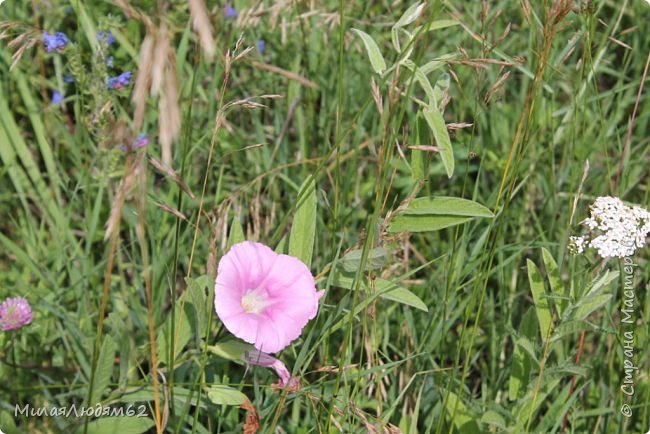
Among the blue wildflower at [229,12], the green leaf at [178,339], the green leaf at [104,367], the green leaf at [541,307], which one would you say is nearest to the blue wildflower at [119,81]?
the blue wildflower at [229,12]

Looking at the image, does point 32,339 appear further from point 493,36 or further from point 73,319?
point 493,36

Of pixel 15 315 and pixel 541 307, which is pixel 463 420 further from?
pixel 15 315

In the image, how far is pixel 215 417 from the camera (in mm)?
1635

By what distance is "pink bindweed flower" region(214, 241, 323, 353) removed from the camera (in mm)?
1405

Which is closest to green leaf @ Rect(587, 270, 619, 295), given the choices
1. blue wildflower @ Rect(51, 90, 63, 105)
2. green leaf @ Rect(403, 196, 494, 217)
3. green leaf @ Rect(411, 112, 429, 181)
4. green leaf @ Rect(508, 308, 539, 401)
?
green leaf @ Rect(508, 308, 539, 401)

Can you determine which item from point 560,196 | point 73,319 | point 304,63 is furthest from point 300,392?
point 304,63

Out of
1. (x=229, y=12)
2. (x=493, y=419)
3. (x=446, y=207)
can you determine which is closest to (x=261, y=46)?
(x=229, y=12)

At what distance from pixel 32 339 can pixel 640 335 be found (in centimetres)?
137

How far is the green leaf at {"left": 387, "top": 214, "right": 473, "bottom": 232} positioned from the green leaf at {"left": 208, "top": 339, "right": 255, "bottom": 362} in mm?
341

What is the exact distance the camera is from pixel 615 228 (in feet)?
4.58

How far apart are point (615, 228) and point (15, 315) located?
1184mm

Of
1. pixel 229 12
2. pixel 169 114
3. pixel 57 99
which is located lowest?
pixel 57 99

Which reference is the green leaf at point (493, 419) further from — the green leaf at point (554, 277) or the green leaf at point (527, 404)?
the green leaf at point (554, 277)

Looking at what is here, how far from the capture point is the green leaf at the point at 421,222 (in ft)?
4.71
